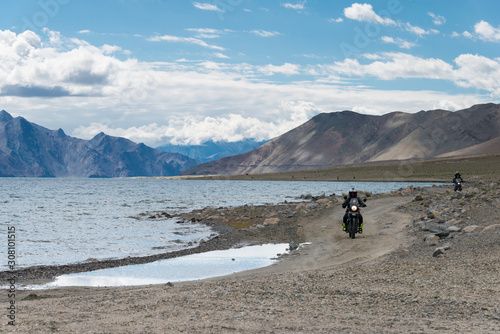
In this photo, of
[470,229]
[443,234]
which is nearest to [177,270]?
[443,234]

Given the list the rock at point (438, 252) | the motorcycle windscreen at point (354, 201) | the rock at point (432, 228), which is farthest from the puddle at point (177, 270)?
the rock at point (432, 228)

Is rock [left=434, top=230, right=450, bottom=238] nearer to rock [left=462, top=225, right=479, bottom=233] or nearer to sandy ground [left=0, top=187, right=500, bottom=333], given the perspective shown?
rock [left=462, top=225, right=479, bottom=233]

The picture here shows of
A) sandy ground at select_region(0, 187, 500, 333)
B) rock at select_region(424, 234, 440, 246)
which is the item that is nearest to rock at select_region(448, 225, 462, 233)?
rock at select_region(424, 234, 440, 246)

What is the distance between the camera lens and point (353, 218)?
23.1 metres

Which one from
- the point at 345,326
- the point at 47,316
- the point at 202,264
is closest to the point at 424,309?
the point at 345,326

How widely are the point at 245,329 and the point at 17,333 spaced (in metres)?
3.87

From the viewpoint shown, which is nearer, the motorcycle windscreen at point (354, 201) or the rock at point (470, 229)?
the rock at point (470, 229)

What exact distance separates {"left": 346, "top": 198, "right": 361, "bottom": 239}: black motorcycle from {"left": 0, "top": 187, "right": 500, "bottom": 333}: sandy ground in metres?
6.57

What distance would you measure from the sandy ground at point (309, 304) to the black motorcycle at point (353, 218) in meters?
6.57

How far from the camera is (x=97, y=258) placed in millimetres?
21578

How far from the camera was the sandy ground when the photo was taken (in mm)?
8547

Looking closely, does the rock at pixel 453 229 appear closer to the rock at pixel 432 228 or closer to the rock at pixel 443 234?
the rock at pixel 432 228

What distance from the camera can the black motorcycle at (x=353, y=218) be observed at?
2272 centimetres

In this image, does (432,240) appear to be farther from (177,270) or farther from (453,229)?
(177,270)
